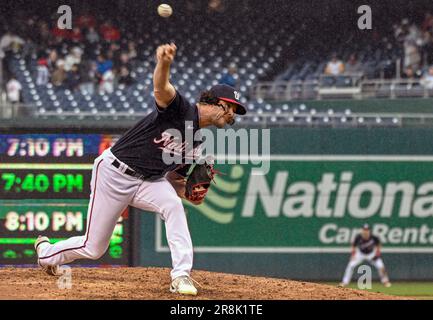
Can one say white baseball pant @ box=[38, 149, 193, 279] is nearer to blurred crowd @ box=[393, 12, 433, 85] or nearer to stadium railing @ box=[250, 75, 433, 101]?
stadium railing @ box=[250, 75, 433, 101]

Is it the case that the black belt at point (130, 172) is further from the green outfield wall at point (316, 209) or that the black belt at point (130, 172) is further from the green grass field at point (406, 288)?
the green grass field at point (406, 288)

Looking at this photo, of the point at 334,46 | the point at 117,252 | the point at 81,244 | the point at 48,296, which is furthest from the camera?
the point at 334,46

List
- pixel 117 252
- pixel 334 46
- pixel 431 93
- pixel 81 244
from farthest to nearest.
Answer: pixel 334 46 → pixel 431 93 → pixel 117 252 → pixel 81 244

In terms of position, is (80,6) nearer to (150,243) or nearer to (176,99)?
(150,243)

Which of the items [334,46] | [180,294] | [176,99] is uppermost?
[334,46]

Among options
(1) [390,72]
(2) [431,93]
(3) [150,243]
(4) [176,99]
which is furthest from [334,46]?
(4) [176,99]

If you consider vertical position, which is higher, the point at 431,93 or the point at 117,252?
the point at 431,93
